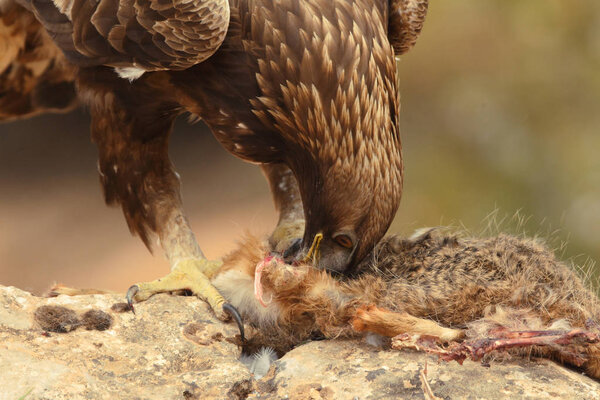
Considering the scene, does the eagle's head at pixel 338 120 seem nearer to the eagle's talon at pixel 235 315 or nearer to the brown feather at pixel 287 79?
the brown feather at pixel 287 79

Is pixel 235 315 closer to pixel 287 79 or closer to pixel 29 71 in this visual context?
pixel 287 79

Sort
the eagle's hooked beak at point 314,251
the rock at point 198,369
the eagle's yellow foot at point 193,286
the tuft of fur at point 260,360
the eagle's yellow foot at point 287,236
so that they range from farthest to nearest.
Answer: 1. the eagle's yellow foot at point 287,236
2. the eagle's hooked beak at point 314,251
3. the eagle's yellow foot at point 193,286
4. the tuft of fur at point 260,360
5. the rock at point 198,369

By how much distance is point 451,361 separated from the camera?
→ 149 centimetres

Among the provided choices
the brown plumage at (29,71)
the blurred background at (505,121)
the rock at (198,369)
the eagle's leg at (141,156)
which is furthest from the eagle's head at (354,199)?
the brown plumage at (29,71)

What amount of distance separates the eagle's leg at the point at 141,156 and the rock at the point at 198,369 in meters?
0.72

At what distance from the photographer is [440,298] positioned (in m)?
1.63

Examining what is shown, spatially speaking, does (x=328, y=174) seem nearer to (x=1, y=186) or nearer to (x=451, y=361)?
(x=451, y=361)

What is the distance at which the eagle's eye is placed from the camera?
2.03 m

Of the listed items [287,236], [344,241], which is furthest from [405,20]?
[344,241]

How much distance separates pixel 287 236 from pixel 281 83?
66 centimetres

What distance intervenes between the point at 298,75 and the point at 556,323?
1027 millimetres

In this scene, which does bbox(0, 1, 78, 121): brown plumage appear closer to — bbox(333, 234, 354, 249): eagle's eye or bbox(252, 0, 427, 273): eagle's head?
bbox(252, 0, 427, 273): eagle's head

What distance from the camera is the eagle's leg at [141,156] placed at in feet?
8.41

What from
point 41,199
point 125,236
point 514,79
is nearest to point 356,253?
point 514,79
